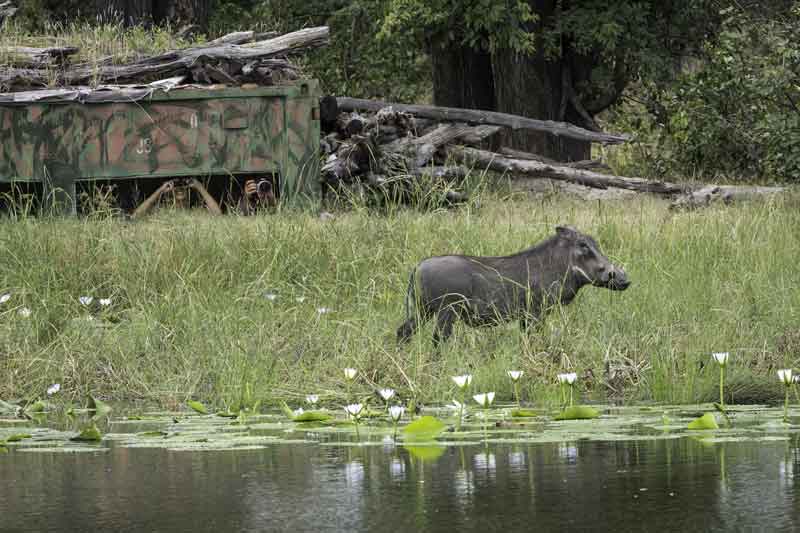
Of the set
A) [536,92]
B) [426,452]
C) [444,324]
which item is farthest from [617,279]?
[536,92]

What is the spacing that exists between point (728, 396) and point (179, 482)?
3761mm

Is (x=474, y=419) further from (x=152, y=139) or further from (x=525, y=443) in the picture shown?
(x=152, y=139)

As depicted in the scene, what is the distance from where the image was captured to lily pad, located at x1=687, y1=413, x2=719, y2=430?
267 inches

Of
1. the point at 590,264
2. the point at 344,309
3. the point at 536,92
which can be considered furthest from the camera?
the point at 536,92

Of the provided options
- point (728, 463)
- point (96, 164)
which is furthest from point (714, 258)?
point (96, 164)

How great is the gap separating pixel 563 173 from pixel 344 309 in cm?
956

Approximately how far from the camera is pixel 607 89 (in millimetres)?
24781

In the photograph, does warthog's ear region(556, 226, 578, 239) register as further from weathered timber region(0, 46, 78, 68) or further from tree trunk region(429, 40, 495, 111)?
tree trunk region(429, 40, 495, 111)

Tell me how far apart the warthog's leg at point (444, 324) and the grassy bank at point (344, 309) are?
0.30 ft

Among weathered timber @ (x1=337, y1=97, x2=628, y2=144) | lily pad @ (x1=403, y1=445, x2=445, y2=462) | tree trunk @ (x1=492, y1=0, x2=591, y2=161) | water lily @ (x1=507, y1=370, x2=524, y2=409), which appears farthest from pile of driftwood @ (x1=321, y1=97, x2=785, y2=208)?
lily pad @ (x1=403, y1=445, x2=445, y2=462)

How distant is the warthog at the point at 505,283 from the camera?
980 cm

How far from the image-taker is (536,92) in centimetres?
2392

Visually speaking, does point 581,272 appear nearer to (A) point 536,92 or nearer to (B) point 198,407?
(B) point 198,407

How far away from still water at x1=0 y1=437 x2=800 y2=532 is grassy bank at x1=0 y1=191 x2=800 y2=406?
1.82 metres
